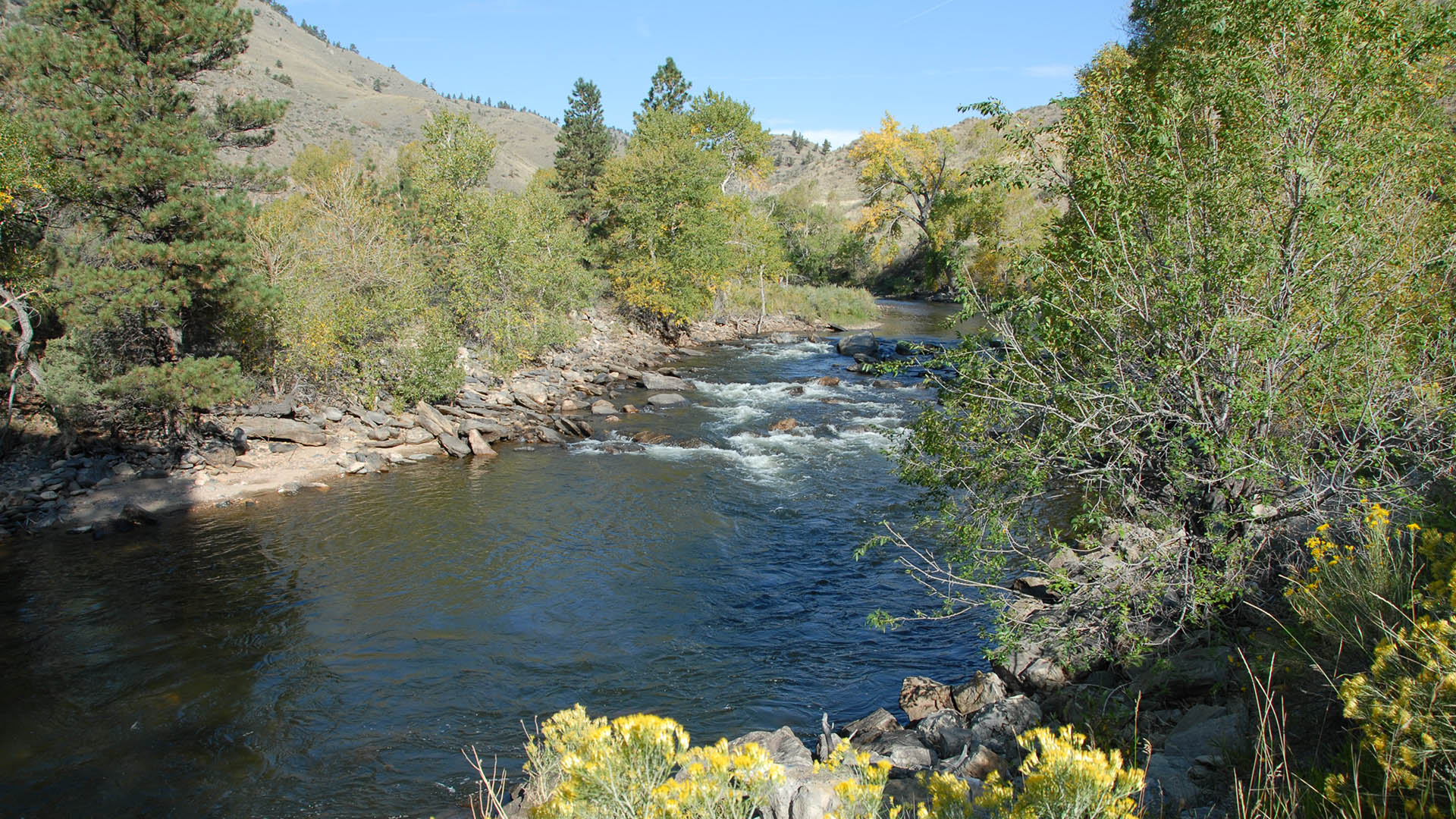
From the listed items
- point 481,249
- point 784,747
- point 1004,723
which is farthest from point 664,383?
point 1004,723

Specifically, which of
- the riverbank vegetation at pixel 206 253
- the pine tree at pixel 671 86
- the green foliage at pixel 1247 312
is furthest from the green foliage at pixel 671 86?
the green foliage at pixel 1247 312

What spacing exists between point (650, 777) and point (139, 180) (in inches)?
692

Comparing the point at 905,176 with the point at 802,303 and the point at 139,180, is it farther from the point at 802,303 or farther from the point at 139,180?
the point at 139,180

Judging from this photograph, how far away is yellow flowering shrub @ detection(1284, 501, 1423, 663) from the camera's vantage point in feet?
16.4

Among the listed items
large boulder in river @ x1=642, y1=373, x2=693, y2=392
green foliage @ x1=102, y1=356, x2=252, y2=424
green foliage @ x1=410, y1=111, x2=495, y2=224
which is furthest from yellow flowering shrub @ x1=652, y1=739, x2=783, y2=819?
green foliage @ x1=410, y1=111, x2=495, y2=224

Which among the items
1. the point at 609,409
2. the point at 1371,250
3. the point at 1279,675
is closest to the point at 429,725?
the point at 1279,675

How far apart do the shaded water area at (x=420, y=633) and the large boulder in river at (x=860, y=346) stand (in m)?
17.7

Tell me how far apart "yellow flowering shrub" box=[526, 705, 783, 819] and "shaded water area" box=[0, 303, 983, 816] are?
4.98 metres

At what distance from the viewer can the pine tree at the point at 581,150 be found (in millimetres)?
50438

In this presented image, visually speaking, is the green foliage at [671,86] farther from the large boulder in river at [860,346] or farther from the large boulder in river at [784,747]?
the large boulder in river at [784,747]

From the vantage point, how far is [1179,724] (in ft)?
21.2

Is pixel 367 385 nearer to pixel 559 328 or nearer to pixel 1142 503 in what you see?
pixel 559 328

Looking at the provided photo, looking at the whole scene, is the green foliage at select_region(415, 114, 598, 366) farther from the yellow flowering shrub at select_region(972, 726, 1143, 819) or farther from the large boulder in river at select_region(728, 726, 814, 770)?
the yellow flowering shrub at select_region(972, 726, 1143, 819)

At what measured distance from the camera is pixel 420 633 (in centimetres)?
1112
